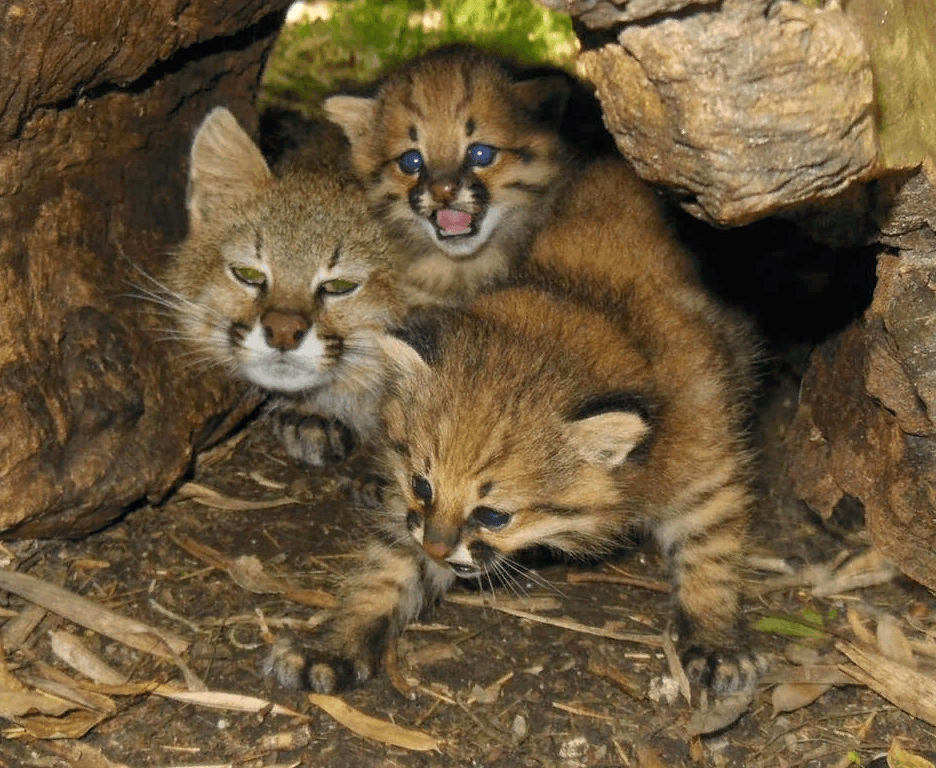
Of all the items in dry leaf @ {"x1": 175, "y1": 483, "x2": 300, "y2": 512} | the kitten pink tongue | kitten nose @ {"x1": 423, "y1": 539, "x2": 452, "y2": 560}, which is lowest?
dry leaf @ {"x1": 175, "y1": 483, "x2": 300, "y2": 512}

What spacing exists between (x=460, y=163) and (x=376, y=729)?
252 cm

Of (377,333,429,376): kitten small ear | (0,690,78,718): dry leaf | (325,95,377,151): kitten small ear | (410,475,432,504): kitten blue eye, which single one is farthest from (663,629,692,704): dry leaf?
(325,95,377,151): kitten small ear

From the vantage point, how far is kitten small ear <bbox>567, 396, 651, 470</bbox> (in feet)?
14.6

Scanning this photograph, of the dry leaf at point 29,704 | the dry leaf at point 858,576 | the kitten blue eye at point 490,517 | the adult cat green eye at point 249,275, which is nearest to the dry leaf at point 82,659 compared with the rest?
the dry leaf at point 29,704

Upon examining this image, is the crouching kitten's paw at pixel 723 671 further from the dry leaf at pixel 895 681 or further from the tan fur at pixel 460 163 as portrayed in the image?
the tan fur at pixel 460 163

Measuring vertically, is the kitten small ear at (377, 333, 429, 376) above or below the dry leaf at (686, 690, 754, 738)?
above

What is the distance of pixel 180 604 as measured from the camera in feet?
17.1

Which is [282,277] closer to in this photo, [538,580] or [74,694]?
[538,580]

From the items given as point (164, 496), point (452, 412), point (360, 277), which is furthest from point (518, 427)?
point (164, 496)

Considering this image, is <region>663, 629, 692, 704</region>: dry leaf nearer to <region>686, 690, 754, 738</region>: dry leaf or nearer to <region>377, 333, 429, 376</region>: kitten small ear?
<region>686, 690, 754, 738</region>: dry leaf

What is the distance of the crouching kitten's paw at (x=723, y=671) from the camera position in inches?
195

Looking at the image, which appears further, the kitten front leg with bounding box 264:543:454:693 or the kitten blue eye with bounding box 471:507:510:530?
the kitten front leg with bounding box 264:543:454:693

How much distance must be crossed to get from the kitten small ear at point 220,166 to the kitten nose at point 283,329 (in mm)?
825

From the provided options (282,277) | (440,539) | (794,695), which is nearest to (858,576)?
(794,695)
